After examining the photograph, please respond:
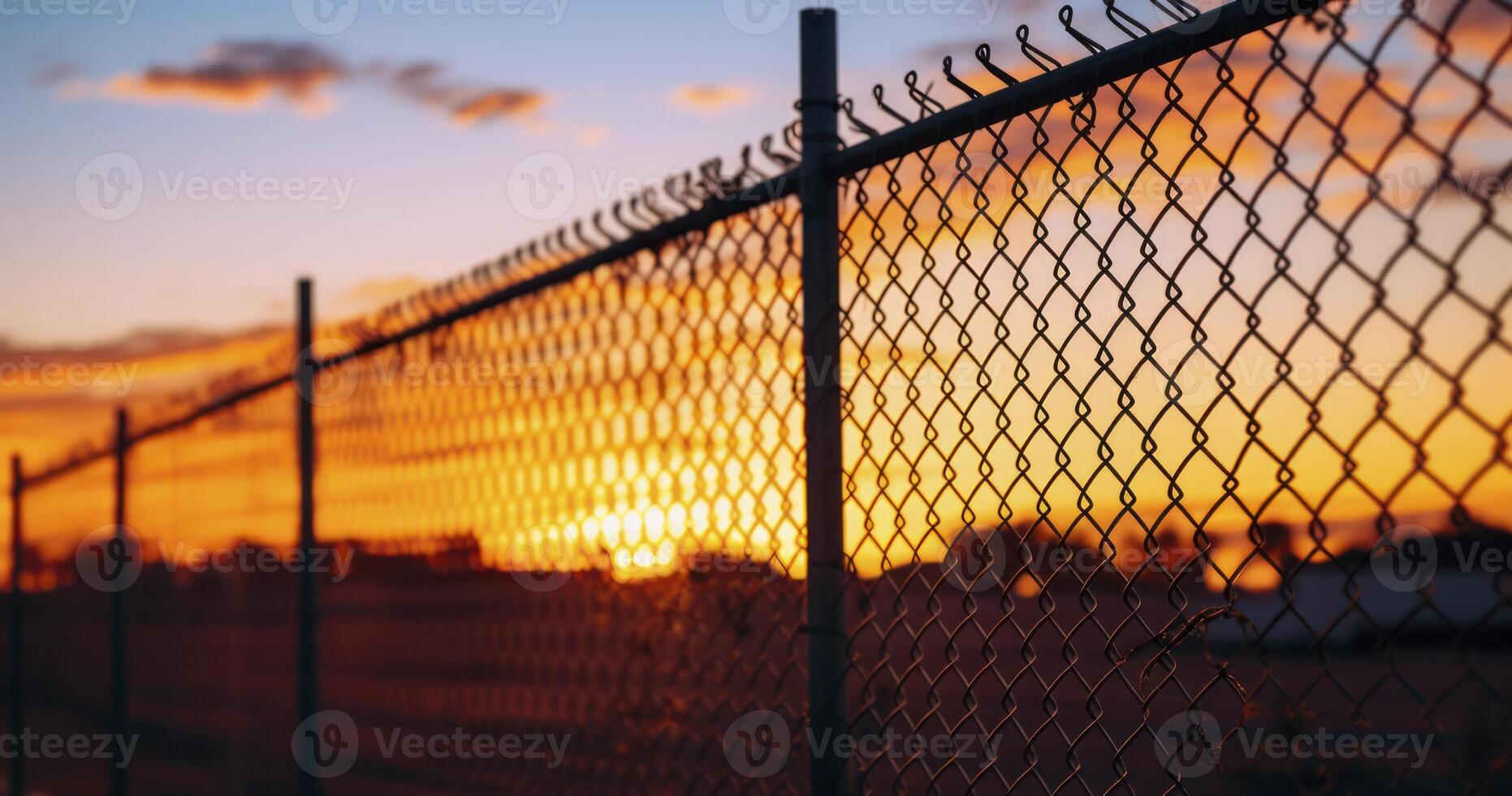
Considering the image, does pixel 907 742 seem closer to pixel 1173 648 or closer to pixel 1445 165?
pixel 1173 648

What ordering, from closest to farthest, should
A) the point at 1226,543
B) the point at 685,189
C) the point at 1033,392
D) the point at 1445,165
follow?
the point at 1445,165
the point at 1226,543
the point at 1033,392
the point at 685,189

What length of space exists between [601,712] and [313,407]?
7.39 feet

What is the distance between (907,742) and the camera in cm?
255

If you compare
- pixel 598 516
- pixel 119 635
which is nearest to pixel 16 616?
pixel 119 635

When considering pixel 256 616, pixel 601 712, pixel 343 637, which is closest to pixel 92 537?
pixel 256 616

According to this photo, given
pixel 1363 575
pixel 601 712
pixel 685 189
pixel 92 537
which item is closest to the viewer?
pixel 1363 575

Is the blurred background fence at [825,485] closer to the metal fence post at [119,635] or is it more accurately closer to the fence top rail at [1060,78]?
the fence top rail at [1060,78]

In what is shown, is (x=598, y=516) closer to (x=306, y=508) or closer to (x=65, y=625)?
(x=306, y=508)

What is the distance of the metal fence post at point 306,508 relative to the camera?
4984mm

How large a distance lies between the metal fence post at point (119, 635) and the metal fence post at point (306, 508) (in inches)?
112

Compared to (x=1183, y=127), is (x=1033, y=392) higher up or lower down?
lower down

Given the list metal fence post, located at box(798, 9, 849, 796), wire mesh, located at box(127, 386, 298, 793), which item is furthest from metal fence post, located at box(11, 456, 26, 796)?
metal fence post, located at box(798, 9, 849, 796)

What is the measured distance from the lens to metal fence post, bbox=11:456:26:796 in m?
8.83

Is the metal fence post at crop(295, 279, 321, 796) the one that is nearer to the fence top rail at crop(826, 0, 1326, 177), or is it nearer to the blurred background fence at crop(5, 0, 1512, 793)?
the blurred background fence at crop(5, 0, 1512, 793)
